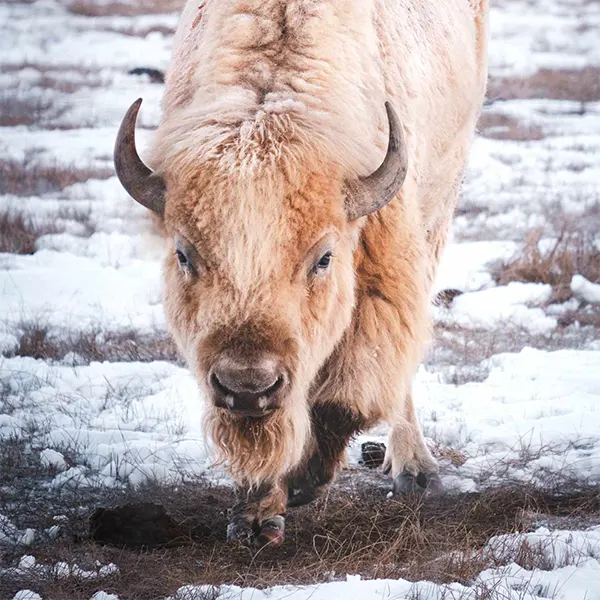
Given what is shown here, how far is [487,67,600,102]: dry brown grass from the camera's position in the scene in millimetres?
20969

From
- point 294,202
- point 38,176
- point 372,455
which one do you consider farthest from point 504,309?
point 38,176

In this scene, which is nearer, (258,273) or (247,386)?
(247,386)

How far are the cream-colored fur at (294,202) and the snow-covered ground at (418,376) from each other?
64cm

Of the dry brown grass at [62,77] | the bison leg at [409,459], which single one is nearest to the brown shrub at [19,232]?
the bison leg at [409,459]

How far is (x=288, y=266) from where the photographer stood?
143 inches

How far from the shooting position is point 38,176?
505 inches

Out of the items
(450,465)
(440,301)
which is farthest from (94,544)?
(440,301)

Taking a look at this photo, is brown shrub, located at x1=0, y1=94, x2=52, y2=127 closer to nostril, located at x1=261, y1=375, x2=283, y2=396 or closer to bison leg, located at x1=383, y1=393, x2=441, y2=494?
bison leg, located at x1=383, y1=393, x2=441, y2=494

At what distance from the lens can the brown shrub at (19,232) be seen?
9625 millimetres

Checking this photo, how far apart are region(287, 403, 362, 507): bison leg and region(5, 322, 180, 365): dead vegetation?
264 centimetres

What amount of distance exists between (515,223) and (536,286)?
281 cm

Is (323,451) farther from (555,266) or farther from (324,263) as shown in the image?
(555,266)

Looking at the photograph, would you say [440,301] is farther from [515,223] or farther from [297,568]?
[297,568]

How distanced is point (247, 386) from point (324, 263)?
2.23ft
